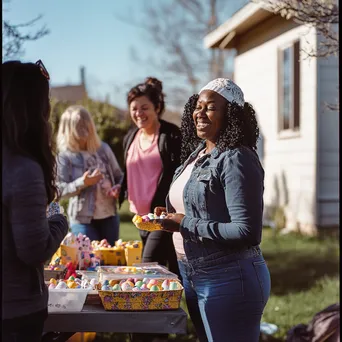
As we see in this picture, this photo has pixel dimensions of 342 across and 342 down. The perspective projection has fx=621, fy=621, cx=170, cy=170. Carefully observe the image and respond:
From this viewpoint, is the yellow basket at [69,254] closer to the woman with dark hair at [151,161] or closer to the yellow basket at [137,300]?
the woman with dark hair at [151,161]

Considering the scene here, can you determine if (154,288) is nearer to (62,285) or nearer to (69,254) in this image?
(62,285)

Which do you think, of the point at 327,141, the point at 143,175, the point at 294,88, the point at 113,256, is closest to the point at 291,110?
the point at 294,88

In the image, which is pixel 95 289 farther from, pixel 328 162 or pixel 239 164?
pixel 328 162

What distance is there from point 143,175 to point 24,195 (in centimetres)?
275

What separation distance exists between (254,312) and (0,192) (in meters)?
1.26

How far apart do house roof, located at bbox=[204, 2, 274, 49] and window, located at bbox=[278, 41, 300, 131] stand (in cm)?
86

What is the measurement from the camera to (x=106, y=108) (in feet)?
45.5

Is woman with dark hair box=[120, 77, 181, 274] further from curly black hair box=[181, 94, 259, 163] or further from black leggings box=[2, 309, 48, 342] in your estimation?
black leggings box=[2, 309, 48, 342]

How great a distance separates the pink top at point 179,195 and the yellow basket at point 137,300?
0.27 m

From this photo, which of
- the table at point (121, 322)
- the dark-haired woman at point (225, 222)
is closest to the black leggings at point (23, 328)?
the table at point (121, 322)

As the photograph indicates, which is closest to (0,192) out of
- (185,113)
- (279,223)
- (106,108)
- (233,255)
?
(233,255)

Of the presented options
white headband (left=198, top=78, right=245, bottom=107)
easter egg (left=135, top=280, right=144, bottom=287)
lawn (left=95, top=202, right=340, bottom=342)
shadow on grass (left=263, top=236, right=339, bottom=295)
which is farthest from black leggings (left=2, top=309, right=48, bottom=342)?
shadow on grass (left=263, top=236, right=339, bottom=295)

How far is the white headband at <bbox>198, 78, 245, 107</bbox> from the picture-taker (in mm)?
2824

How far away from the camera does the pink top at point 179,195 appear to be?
9.73 feet
